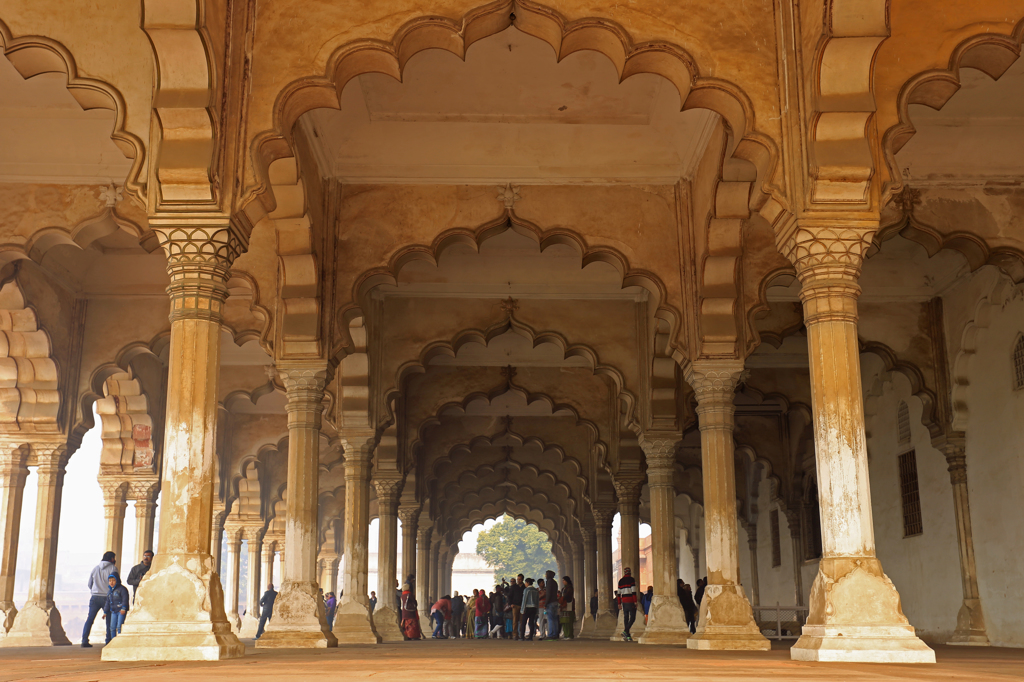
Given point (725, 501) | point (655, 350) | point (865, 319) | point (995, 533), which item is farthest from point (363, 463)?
point (995, 533)

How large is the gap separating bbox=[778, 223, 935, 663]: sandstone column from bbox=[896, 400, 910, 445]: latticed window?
31.6 feet

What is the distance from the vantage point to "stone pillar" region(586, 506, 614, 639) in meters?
21.0

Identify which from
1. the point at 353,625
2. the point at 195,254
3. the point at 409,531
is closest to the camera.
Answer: the point at 195,254

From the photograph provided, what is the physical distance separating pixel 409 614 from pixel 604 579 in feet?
14.2

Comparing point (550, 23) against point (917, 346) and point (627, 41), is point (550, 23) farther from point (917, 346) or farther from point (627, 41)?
point (917, 346)

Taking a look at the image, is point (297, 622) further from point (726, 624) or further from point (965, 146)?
point (965, 146)

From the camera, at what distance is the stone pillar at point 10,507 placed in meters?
14.8

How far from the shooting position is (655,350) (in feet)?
47.9

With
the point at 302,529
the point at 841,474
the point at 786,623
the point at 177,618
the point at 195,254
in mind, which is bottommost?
the point at 786,623

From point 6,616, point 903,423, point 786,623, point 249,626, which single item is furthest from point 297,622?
point 249,626

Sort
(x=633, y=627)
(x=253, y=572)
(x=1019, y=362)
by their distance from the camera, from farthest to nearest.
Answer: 1. (x=253, y=572)
2. (x=633, y=627)
3. (x=1019, y=362)

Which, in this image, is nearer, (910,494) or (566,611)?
(910,494)

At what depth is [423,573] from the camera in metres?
27.3

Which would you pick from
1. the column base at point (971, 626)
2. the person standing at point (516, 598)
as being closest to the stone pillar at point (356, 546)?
the column base at point (971, 626)
